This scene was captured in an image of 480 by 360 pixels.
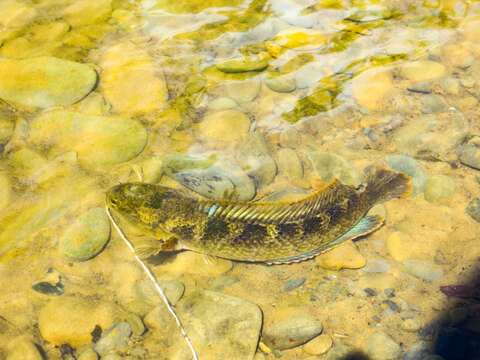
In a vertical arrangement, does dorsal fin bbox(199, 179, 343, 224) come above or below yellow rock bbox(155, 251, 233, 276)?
above

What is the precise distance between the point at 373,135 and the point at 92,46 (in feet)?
13.5

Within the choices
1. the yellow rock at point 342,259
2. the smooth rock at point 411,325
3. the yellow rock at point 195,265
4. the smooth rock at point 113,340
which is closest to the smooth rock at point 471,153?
the yellow rock at point 342,259

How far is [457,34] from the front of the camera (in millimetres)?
6957

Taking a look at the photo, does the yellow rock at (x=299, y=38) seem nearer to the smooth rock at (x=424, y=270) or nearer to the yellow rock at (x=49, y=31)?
the yellow rock at (x=49, y=31)

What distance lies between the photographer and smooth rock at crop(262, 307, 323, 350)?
434cm

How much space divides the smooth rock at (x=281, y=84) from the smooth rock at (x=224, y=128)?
0.67 metres

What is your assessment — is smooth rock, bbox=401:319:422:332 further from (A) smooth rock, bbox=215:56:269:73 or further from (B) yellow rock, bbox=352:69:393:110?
(A) smooth rock, bbox=215:56:269:73

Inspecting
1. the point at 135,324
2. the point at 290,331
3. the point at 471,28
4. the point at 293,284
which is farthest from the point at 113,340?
the point at 471,28

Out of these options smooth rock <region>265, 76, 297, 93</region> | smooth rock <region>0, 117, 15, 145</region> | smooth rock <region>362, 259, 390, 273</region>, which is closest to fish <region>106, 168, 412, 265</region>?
smooth rock <region>362, 259, 390, 273</region>

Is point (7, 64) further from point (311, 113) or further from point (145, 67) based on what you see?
A: point (311, 113)

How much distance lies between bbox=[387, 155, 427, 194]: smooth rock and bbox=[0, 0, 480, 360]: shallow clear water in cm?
2

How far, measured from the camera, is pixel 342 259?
4816 mm

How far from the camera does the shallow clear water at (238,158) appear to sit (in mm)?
4414

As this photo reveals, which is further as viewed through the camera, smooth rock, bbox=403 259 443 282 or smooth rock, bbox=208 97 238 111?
smooth rock, bbox=208 97 238 111
